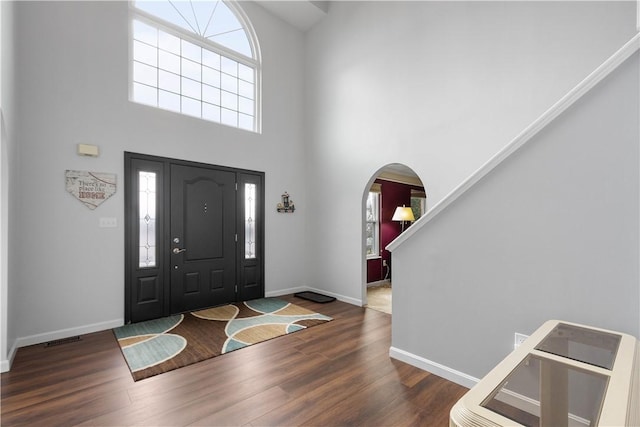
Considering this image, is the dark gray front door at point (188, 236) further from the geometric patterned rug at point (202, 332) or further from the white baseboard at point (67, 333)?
the geometric patterned rug at point (202, 332)

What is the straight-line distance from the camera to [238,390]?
92.5 inches

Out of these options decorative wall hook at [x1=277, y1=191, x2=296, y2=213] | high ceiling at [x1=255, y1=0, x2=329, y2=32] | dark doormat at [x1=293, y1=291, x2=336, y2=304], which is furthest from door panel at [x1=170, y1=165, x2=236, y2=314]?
high ceiling at [x1=255, y1=0, x2=329, y2=32]

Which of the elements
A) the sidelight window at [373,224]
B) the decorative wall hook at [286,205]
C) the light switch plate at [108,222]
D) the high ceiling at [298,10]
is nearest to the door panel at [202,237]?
the light switch plate at [108,222]

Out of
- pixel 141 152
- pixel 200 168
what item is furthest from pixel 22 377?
pixel 200 168

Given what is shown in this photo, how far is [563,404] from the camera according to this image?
3.44ft

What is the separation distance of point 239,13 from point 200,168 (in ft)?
9.08

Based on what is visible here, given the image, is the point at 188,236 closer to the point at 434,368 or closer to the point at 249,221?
the point at 249,221

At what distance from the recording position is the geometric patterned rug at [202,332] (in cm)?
285

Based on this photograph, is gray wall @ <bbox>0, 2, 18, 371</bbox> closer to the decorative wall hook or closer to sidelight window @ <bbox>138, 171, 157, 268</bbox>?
sidelight window @ <bbox>138, 171, 157, 268</bbox>

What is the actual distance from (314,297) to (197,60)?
4.20 m

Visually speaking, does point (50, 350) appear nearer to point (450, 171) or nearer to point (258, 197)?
point (258, 197)

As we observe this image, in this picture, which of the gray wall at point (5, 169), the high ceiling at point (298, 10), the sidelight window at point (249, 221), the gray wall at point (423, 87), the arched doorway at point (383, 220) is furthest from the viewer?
the arched doorway at point (383, 220)

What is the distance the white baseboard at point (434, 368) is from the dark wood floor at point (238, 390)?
5 cm

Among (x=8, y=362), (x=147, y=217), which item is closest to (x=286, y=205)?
(x=147, y=217)
